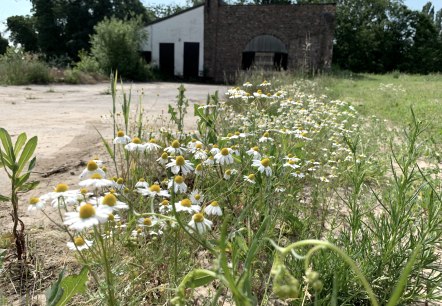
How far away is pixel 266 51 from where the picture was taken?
76.3ft

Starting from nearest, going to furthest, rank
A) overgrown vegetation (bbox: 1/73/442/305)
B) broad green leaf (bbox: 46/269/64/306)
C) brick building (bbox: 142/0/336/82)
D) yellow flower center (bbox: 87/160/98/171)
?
overgrown vegetation (bbox: 1/73/442/305)
broad green leaf (bbox: 46/269/64/306)
yellow flower center (bbox: 87/160/98/171)
brick building (bbox: 142/0/336/82)

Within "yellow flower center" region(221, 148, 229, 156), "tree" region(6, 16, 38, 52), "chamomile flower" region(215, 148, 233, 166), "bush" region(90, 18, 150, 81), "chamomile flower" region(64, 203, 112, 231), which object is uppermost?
"tree" region(6, 16, 38, 52)

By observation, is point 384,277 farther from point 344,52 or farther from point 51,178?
point 344,52

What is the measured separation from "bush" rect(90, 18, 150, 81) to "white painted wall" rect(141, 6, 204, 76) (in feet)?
8.26

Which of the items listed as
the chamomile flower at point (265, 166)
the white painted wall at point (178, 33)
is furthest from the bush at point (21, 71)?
the chamomile flower at point (265, 166)

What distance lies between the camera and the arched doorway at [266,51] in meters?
23.0

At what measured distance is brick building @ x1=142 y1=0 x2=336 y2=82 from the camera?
22141mm

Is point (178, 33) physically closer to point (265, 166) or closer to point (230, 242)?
point (265, 166)

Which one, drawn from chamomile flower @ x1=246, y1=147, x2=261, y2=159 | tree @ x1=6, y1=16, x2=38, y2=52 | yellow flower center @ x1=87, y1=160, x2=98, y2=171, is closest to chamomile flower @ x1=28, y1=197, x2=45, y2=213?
yellow flower center @ x1=87, y1=160, x2=98, y2=171

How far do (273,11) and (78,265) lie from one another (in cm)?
2301

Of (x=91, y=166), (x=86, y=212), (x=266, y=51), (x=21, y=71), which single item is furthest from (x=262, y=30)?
(x=86, y=212)

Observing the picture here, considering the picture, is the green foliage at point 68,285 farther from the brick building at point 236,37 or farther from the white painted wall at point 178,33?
the white painted wall at point 178,33

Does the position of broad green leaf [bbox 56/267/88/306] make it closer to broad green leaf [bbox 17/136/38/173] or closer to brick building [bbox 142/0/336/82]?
broad green leaf [bbox 17/136/38/173]

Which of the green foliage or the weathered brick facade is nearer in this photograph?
the green foliage
